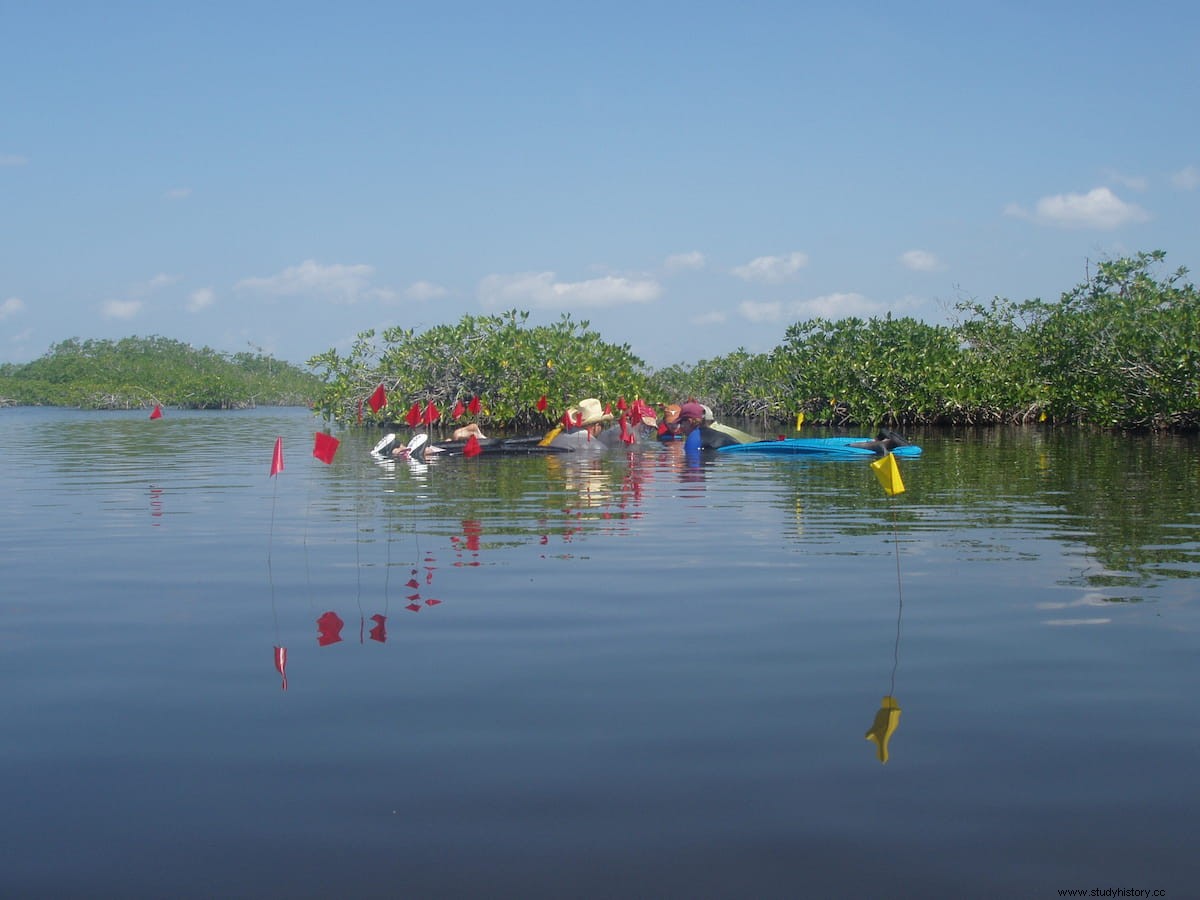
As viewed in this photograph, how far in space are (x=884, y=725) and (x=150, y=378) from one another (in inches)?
3498

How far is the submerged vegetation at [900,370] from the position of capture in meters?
32.4

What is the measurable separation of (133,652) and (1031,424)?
35.9 meters

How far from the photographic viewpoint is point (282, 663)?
20.6 feet

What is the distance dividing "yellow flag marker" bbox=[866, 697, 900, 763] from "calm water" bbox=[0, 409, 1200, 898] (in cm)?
6

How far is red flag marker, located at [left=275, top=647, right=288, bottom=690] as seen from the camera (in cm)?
589

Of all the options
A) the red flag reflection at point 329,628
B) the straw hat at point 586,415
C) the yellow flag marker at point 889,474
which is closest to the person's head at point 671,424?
the straw hat at point 586,415

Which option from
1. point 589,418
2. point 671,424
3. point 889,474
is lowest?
point 889,474

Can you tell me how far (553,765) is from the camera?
4.57 metres

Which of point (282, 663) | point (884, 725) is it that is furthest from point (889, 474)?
point (282, 663)

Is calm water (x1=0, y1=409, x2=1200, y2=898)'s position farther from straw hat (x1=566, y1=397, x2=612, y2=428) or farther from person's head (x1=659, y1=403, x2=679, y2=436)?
person's head (x1=659, y1=403, x2=679, y2=436)

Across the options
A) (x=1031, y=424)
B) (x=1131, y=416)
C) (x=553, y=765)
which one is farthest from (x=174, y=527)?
(x=1031, y=424)

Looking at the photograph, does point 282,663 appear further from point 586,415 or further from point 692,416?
point 586,415

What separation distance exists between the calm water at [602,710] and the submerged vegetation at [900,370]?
869 inches

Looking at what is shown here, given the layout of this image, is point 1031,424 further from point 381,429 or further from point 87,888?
point 87,888
